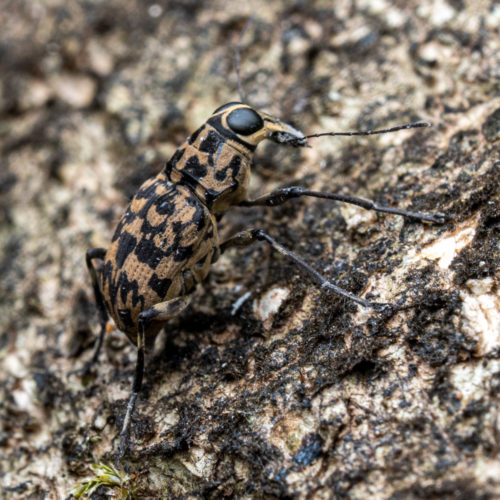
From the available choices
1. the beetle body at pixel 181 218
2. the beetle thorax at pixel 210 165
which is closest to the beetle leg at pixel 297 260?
the beetle body at pixel 181 218

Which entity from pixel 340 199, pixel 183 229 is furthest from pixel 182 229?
pixel 340 199

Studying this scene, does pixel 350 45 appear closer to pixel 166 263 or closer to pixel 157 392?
pixel 166 263

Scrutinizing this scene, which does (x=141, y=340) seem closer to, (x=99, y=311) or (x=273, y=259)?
(x=99, y=311)

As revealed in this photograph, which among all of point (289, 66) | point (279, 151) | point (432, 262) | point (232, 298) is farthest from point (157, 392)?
point (289, 66)

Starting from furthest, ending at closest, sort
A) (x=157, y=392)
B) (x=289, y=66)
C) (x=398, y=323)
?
(x=289, y=66) < (x=157, y=392) < (x=398, y=323)

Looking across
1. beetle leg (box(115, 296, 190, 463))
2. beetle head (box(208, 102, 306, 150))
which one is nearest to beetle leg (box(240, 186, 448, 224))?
beetle head (box(208, 102, 306, 150))

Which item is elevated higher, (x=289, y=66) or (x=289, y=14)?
(x=289, y=14)

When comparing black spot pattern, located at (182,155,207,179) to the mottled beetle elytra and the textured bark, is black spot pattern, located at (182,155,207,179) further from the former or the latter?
the textured bark
